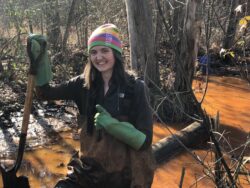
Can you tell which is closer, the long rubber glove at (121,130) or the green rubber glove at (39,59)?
the long rubber glove at (121,130)

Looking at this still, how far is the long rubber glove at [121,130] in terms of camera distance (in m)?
2.81

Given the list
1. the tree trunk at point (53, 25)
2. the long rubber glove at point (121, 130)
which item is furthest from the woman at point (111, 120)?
the tree trunk at point (53, 25)

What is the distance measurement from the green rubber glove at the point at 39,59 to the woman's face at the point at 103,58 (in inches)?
21.6

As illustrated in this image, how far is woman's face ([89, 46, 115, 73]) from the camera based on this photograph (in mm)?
3041

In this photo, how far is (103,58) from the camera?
3043 millimetres

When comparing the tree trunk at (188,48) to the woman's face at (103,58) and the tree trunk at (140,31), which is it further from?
the woman's face at (103,58)

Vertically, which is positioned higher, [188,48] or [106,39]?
[106,39]

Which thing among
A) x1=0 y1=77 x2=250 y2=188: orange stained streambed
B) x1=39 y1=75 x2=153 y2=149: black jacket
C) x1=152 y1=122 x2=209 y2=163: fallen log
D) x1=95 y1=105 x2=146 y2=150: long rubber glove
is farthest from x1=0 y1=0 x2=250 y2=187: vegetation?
x1=95 y1=105 x2=146 y2=150: long rubber glove

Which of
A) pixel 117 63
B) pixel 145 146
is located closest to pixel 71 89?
pixel 117 63

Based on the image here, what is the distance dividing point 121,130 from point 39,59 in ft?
3.55

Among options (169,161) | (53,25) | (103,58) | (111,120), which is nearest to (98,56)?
(103,58)

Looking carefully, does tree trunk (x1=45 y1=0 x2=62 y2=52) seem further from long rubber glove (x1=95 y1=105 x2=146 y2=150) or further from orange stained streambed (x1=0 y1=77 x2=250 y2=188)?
long rubber glove (x1=95 y1=105 x2=146 y2=150)

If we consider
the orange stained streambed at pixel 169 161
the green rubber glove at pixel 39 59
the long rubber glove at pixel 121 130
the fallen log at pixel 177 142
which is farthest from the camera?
the fallen log at pixel 177 142

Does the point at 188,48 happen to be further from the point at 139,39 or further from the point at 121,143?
the point at 121,143
